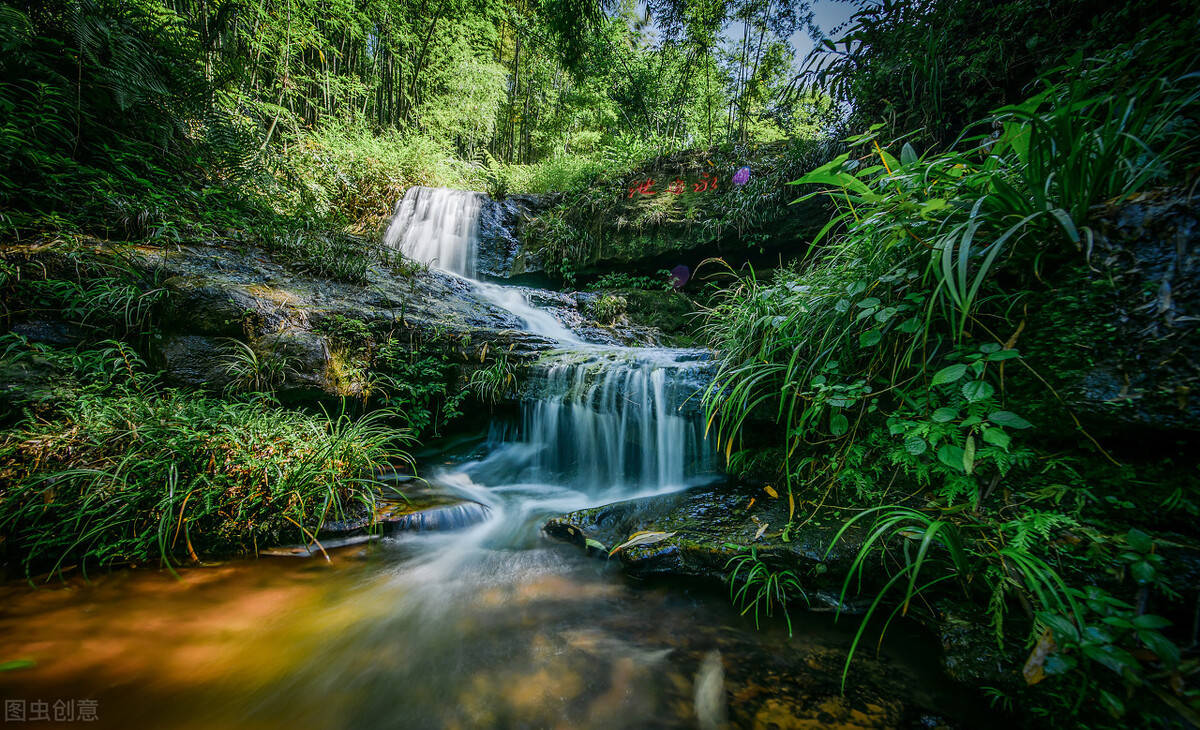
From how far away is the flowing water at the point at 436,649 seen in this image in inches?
51.1

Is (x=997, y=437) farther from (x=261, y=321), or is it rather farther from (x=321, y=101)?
(x=321, y=101)

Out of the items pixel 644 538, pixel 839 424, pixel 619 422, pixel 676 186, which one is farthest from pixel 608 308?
pixel 839 424

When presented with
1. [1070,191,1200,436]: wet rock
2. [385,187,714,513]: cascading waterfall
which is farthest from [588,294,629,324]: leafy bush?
[1070,191,1200,436]: wet rock

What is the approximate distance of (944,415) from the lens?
1.48m

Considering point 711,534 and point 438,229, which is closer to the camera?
point 711,534

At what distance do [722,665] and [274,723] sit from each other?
1.63m

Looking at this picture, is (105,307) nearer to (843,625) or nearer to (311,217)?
(311,217)

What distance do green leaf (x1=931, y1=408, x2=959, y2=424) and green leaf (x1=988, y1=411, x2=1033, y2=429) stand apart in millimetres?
112

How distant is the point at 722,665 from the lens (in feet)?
4.88

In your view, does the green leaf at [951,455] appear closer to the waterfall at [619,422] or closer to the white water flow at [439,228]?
the waterfall at [619,422]

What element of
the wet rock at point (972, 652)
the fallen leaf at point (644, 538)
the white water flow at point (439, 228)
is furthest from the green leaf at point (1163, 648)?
the white water flow at point (439, 228)

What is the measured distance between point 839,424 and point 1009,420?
62cm

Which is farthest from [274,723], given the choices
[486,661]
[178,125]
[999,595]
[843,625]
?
[178,125]

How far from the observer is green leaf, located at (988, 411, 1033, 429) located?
4.37 feet
